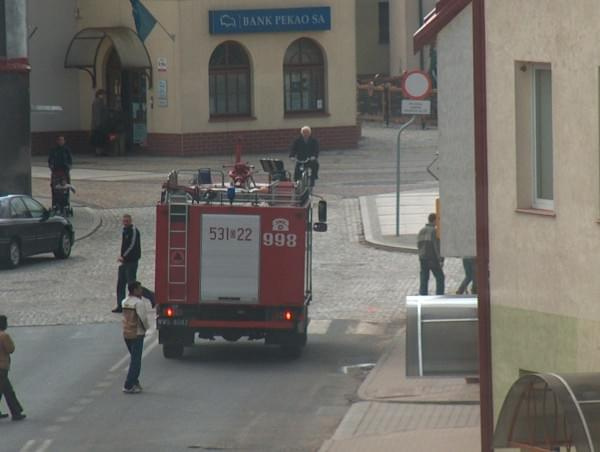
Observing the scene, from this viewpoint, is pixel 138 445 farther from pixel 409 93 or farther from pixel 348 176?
pixel 348 176

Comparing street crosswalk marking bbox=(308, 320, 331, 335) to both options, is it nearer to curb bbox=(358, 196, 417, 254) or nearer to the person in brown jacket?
curb bbox=(358, 196, 417, 254)

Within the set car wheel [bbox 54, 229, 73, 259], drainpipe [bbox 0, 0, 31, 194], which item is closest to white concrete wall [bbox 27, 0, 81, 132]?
drainpipe [bbox 0, 0, 31, 194]

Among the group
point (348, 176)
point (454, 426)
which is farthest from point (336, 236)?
point (454, 426)

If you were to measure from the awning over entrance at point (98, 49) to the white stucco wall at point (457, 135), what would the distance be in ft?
100

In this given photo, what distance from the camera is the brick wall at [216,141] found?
48.1 m

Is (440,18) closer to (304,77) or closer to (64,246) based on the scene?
(64,246)

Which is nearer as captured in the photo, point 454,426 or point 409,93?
point 454,426

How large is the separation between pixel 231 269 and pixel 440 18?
6.43 m

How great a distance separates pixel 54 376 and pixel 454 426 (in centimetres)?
571

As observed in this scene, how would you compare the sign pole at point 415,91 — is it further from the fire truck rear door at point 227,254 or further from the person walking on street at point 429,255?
the fire truck rear door at point 227,254

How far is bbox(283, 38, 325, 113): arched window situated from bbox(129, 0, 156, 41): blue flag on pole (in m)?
4.22

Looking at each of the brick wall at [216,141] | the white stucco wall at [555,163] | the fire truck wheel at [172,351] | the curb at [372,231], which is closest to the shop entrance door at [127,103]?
the brick wall at [216,141]

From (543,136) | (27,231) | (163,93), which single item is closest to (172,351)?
(27,231)

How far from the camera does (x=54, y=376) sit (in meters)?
22.3
